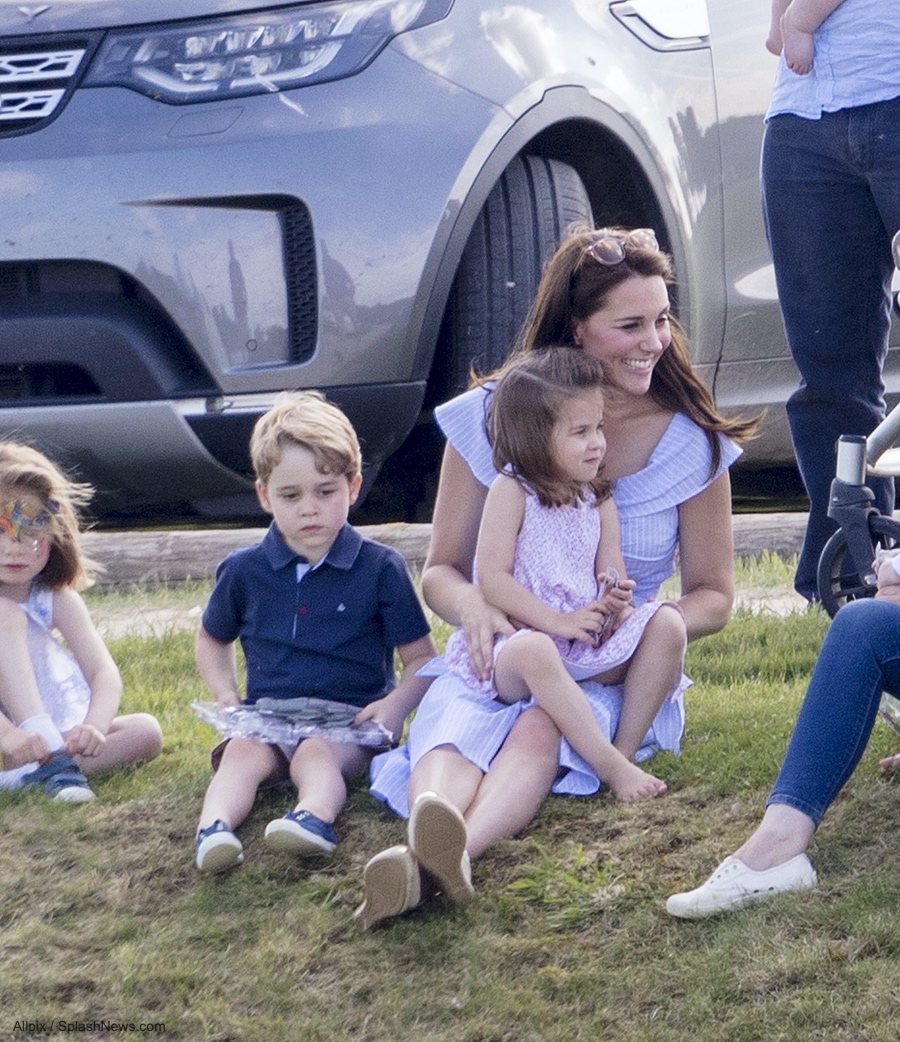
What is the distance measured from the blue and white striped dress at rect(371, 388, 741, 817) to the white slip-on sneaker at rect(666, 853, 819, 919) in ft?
1.96

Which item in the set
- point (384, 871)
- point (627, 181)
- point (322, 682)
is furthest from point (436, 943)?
point (627, 181)

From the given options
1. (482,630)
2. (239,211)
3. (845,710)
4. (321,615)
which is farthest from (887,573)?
(239,211)

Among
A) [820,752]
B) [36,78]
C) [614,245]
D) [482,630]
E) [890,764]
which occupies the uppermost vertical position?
[36,78]

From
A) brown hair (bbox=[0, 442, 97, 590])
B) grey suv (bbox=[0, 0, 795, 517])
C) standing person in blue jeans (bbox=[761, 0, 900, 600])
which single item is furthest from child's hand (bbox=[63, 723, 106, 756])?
standing person in blue jeans (bbox=[761, 0, 900, 600])

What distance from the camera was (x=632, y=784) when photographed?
3.06 m

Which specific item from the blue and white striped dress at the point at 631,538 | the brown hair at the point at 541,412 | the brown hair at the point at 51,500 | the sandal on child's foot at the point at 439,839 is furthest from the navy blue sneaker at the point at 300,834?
the brown hair at the point at 51,500

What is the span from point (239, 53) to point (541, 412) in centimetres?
135

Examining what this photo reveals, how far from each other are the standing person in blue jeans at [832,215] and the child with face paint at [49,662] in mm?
1730

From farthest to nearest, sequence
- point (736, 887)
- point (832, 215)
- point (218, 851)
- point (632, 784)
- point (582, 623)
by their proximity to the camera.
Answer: point (832, 215)
point (582, 623)
point (632, 784)
point (218, 851)
point (736, 887)

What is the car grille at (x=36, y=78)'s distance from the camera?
13.1 feet

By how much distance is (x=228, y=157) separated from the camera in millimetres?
3904

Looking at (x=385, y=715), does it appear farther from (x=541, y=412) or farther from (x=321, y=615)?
(x=541, y=412)

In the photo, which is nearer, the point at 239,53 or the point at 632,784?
the point at 632,784

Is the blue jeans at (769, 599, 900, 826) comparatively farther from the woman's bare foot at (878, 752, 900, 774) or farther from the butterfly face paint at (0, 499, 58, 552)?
the butterfly face paint at (0, 499, 58, 552)
